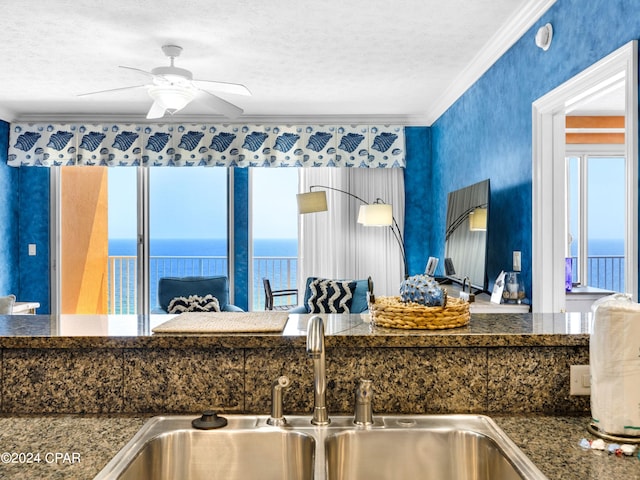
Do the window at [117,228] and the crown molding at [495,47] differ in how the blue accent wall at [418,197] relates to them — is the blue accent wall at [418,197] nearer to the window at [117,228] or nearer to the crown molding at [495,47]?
the crown molding at [495,47]

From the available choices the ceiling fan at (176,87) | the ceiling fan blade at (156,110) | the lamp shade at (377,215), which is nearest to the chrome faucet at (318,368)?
the ceiling fan at (176,87)

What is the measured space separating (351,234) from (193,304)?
6.74 feet

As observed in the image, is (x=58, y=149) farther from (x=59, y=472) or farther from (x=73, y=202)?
(x=59, y=472)

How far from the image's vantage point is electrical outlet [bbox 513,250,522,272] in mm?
3334

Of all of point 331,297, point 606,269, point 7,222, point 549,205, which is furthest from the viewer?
point 606,269

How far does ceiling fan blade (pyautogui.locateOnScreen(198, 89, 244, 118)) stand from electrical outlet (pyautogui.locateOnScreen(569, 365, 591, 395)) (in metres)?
3.10

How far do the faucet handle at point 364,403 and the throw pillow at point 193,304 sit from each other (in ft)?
11.6

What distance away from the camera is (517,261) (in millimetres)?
3377

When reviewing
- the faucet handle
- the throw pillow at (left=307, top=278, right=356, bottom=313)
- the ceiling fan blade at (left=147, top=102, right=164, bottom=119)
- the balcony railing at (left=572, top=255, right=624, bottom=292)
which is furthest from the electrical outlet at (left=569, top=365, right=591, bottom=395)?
the balcony railing at (left=572, top=255, right=624, bottom=292)

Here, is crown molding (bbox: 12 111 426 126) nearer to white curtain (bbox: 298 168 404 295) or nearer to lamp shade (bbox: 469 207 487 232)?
white curtain (bbox: 298 168 404 295)

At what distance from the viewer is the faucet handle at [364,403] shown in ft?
3.85

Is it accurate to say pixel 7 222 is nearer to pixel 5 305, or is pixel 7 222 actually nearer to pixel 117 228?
pixel 117 228

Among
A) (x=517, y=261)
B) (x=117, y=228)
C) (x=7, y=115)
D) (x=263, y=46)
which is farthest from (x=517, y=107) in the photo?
(x=7, y=115)

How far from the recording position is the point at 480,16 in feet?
10.5
